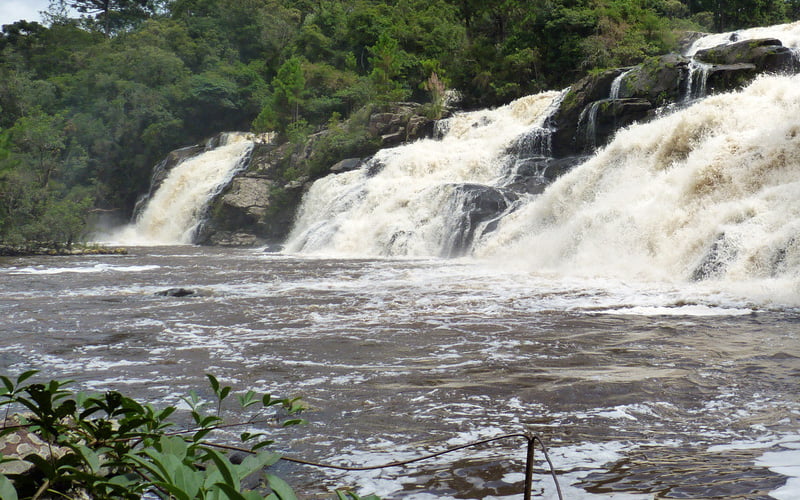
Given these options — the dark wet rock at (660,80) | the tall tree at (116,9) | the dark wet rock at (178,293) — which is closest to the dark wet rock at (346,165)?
the dark wet rock at (660,80)

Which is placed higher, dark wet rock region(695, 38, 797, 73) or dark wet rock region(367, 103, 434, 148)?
dark wet rock region(695, 38, 797, 73)

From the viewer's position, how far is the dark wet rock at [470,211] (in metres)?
16.2

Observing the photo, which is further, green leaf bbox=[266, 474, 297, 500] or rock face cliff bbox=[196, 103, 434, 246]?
rock face cliff bbox=[196, 103, 434, 246]

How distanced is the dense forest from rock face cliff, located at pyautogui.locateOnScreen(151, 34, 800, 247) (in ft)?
5.40

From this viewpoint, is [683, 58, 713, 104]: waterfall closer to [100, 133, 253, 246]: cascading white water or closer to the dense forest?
the dense forest

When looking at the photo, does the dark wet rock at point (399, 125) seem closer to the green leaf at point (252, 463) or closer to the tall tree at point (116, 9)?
the green leaf at point (252, 463)

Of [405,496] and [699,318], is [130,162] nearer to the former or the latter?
[699,318]

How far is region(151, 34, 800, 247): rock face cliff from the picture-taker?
16.9m

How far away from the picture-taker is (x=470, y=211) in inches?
649

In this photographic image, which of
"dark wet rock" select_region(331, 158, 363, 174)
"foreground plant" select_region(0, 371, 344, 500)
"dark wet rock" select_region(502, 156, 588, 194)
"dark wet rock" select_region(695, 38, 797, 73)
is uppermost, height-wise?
"dark wet rock" select_region(695, 38, 797, 73)

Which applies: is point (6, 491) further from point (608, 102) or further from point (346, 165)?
point (346, 165)

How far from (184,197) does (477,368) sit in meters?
25.9

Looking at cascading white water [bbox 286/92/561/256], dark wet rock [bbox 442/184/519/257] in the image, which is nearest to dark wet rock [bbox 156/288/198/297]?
dark wet rock [bbox 442/184/519/257]

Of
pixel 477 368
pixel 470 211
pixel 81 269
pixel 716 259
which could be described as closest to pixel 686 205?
pixel 716 259
